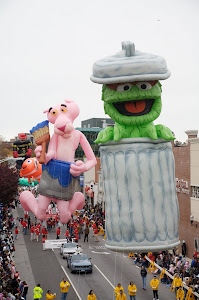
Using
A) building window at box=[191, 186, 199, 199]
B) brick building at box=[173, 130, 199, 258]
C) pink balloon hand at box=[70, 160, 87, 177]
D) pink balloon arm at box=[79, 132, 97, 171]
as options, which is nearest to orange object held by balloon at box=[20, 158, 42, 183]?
brick building at box=[173, 130, 199, 258]

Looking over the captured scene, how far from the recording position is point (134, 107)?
34.9ft

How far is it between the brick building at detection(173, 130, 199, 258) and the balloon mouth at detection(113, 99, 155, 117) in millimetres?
15807

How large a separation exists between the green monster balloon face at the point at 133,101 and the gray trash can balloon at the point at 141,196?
0.46 metres

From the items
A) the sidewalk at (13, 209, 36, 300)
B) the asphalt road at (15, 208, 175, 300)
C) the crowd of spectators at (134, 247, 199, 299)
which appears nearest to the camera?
the crowd of spectators at (134, 247, 199, 299)

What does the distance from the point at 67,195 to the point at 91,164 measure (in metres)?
1.16

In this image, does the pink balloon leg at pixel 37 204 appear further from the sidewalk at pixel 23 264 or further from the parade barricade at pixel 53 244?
the parade barricade at pixel 53 244

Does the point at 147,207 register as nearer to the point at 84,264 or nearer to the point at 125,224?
the point at 125,224

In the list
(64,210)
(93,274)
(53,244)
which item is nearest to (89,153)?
(64,210)

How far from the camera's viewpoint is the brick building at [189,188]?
26.4m

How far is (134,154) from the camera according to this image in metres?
10.5

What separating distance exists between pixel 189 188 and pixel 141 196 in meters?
17.3

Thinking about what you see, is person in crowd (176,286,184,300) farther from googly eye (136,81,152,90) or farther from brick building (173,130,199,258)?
brick building (173,130,199,258)

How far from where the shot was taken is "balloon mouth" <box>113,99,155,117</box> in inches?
418

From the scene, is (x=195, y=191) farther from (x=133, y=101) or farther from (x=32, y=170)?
(x=133, y=101)
